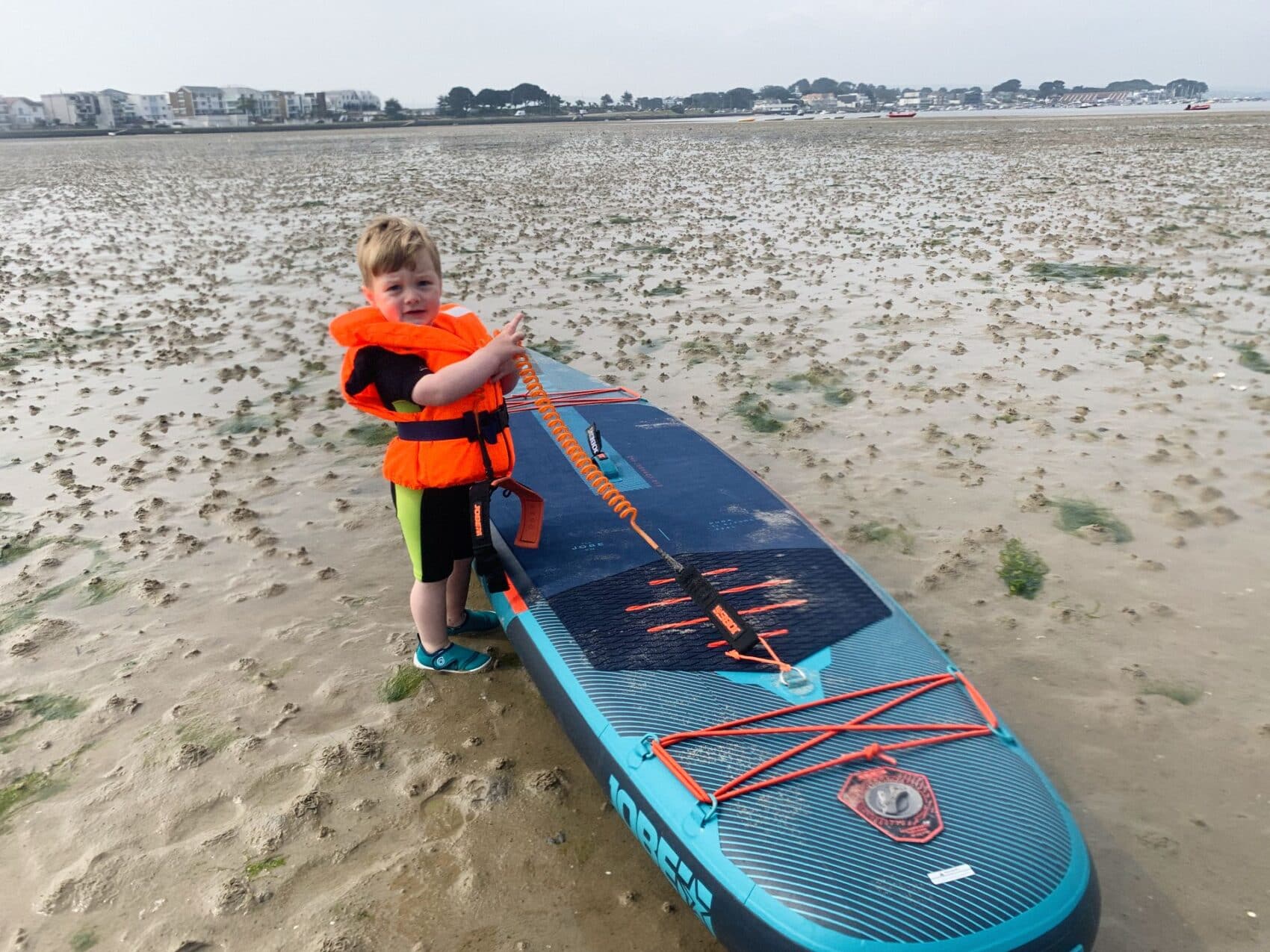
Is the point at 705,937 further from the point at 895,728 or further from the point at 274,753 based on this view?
the point at 274,753

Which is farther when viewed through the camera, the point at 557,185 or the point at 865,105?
the point at 865,105

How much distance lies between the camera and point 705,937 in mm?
2623

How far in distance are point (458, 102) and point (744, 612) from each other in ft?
390

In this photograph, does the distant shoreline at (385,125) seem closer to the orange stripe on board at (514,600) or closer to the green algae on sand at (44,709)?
the orange stripe on board at (514,600)

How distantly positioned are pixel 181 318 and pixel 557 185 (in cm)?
1478

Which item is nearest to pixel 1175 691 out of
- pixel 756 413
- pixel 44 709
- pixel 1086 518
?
pixel 1086 518

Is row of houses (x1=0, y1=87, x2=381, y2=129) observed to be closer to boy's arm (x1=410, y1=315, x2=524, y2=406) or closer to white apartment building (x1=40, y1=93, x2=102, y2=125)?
white apartment building (x1=40, y1=93, x2=102, y2=125)

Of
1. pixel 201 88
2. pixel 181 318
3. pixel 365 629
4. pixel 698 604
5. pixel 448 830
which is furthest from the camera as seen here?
pixel 201 88

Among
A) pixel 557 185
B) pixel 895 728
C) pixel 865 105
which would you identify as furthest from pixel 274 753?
pixel 865 105

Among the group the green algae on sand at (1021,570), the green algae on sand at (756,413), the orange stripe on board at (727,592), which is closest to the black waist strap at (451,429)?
the orange stripe on board at (727,592)

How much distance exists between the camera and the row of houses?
4363 inches

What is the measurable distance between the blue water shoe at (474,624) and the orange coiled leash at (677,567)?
854 mm

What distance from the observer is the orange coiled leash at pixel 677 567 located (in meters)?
3.13

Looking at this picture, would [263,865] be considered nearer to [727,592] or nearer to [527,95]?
[727,592]
